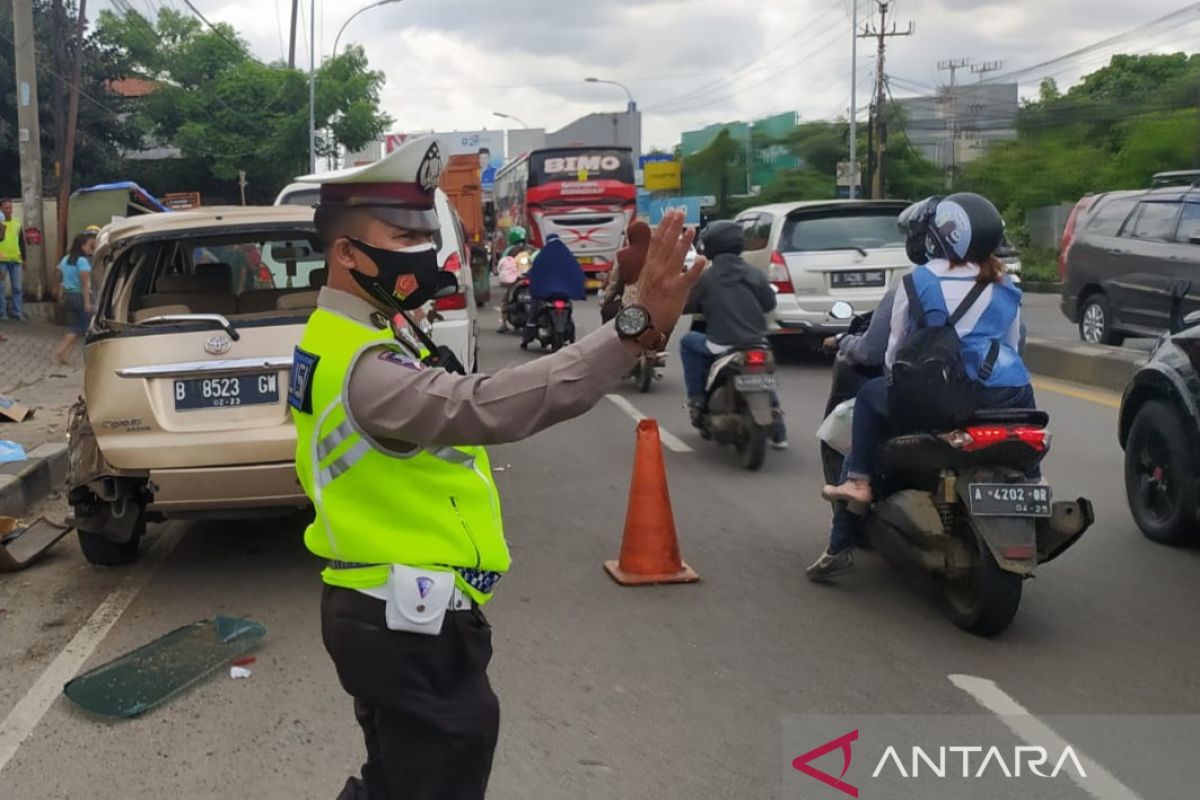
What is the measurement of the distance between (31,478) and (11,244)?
11660mm

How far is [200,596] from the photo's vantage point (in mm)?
6055

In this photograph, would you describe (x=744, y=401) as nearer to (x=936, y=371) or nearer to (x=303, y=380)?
(x=936, y=371)

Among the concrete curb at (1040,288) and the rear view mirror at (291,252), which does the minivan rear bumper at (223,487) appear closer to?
the rear view mirror at (291,252)

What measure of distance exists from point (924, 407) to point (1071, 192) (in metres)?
26.7

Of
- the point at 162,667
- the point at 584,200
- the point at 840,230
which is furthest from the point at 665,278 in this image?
the point at 584,200

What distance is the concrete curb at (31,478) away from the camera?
8.01 m

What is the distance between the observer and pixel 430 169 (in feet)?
8.46

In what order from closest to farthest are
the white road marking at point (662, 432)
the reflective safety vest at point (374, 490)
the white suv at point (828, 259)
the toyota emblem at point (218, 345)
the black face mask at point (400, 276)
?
the reflective safety vest at point (374, 490) < the black face mask at point (400, 276) < the toyota emblem at point (218, 345) < the white road marking at point (662, 432) < the white suv at point (828, 259)

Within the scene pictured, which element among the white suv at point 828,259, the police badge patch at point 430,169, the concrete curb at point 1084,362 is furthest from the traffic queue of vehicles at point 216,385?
the concrete curb at point 1084,362

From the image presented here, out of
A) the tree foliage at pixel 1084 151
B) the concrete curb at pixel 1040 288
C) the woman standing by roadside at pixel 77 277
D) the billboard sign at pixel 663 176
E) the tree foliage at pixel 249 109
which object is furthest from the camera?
the billboard sign at pixel 663 176

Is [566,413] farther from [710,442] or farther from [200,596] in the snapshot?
[710,442]

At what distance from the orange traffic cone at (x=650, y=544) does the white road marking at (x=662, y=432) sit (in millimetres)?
2175

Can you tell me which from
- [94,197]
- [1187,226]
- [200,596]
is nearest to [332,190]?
[200,596]

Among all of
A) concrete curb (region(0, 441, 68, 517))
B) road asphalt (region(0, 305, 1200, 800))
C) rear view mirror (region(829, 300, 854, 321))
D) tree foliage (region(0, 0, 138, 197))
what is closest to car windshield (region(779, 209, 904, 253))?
road asphalt (region(0, 305, 1200, 800))
